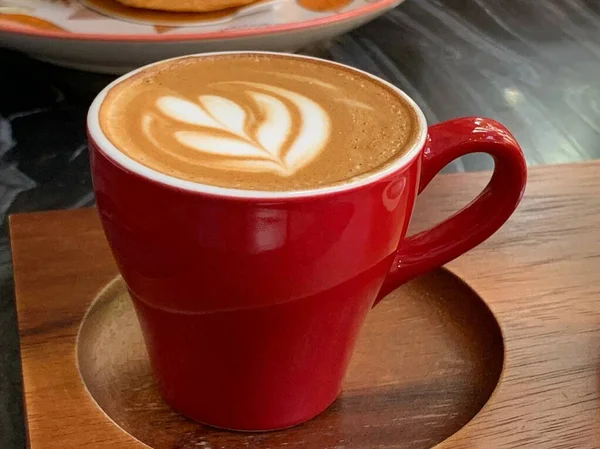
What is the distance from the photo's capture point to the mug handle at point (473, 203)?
36 centimetres

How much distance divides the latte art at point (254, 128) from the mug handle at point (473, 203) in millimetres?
54

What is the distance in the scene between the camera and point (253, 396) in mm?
365

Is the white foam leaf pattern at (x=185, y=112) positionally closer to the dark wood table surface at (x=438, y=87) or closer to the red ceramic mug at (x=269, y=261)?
the red ceramic mug at (x=269, y=261)

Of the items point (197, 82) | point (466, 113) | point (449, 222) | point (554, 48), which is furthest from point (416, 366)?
point (554, 48)

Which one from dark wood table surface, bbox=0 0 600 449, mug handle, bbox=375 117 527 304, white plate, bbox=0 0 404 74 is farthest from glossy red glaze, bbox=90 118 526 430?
white plate, bbox=0 0 404 74

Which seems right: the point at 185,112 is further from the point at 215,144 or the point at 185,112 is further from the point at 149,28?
the point at 149,28

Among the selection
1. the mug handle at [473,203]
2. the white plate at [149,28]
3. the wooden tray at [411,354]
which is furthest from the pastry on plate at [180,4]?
the mug handle at [473,203]

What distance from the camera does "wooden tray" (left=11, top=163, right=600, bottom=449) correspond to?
356 millimetres

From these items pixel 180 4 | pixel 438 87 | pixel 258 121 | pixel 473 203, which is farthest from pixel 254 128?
pixel 438 87

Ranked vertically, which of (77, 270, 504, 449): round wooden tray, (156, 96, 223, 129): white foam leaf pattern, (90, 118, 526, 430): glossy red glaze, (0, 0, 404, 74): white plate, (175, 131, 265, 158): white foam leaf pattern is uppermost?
(175, 131, 265, 158): white foam leaf pattern

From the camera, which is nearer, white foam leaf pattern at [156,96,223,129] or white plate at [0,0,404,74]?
white foam leaf pattern at [156,96,223,129]

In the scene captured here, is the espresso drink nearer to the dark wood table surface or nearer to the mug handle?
the mug handle

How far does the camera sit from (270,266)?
31 cm

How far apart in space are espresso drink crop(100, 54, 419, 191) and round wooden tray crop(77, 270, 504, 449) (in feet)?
0.41
